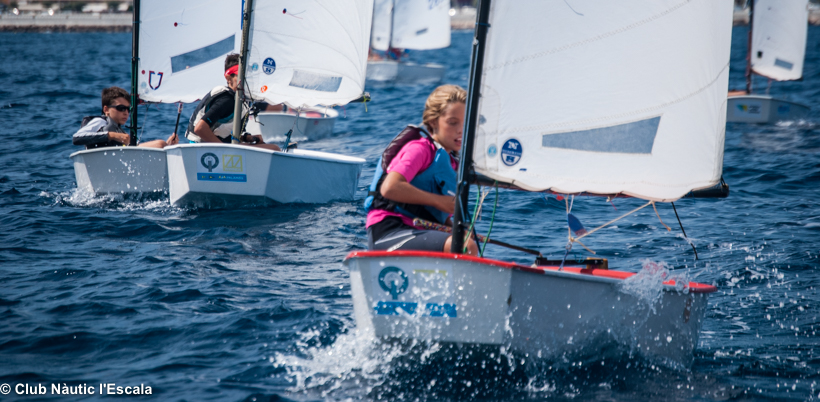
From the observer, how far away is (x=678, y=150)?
3664mm

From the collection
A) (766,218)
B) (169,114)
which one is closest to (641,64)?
(766,218)

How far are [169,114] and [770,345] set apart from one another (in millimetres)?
14646

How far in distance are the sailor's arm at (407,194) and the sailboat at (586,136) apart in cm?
13

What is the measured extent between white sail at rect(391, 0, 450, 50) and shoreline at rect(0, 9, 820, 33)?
142ft

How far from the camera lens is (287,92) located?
7918mm

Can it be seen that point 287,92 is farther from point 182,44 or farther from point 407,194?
point 407,194

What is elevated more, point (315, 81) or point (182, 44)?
point (182, 44)

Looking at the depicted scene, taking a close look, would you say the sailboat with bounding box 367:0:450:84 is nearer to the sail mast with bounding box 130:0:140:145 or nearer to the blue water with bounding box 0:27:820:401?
the blue water with bounding box 0:27:820:401

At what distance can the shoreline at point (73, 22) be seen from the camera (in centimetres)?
5959

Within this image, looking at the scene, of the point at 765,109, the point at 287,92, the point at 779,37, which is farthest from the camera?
the point at 779,37

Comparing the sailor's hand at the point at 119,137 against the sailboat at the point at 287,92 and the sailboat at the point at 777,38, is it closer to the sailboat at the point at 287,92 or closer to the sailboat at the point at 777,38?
the sailboat at the point at 287,92

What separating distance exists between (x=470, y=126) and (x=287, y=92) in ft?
15.5

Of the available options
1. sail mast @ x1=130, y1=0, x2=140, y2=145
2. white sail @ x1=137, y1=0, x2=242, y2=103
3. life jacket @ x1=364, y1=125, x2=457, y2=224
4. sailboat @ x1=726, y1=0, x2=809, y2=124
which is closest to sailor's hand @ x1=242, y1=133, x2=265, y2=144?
white sail @ x1=137, y1=0, x2=242, y2=103

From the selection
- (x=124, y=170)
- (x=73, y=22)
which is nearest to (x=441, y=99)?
(x=124, y=170)
